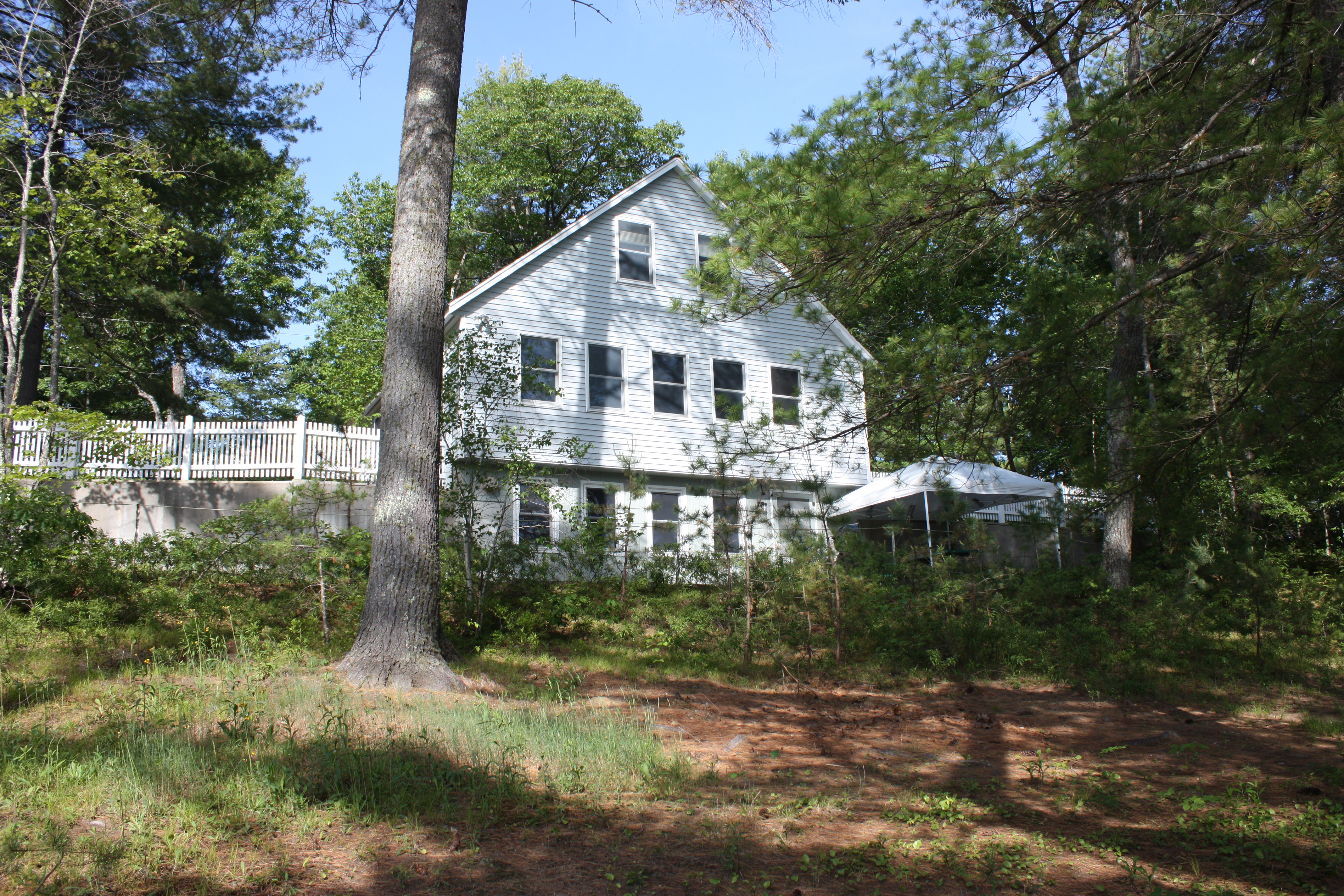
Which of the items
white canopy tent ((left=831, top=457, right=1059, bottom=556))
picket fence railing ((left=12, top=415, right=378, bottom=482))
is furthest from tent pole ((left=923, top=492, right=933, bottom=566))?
picket fence railing ((left=12, top=415, right=378, bottom=482))

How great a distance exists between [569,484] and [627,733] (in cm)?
1077

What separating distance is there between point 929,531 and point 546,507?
6.47 metres

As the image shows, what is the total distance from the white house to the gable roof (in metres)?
0.04

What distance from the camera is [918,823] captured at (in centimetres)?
433

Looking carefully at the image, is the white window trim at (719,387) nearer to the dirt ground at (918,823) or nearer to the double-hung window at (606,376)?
the double-hung window at (606,376)

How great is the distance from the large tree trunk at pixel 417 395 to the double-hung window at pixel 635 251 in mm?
9016

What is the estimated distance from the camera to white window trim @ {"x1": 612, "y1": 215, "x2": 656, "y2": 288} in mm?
17453

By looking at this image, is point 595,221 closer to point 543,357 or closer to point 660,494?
point 543,357

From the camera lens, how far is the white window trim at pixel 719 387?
17672 mm

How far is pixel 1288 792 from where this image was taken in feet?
16.6

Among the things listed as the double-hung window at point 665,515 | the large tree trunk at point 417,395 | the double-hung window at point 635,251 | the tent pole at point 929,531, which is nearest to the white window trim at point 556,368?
the double-hung window at point 635,251

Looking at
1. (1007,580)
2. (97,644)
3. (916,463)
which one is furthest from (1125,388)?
(97,644)

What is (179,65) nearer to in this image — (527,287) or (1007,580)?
(527,287)

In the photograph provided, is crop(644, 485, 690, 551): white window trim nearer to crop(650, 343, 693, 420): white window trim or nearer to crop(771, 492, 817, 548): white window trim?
crop(650, 343, 693, 420): white window trim
